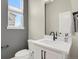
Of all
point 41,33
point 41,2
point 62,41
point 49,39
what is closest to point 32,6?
point 41,2

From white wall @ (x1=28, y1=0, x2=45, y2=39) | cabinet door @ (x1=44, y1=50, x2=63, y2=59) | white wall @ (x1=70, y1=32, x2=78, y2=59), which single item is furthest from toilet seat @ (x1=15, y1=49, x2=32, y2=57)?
white wall @ (x1=70, y1=32, x2=78, y2=59)

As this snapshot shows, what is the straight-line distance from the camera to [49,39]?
186 cm

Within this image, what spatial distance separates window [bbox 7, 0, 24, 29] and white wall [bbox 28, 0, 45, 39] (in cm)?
19

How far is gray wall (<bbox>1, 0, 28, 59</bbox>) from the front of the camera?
1.66m

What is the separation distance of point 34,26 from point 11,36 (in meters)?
0.51

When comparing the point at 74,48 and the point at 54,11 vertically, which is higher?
the point at 54,11

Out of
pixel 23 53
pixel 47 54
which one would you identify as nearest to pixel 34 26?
pixel 23 53

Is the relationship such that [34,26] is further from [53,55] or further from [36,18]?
[53,55]

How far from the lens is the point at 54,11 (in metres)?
1.78

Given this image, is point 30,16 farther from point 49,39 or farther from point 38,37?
point 49,39

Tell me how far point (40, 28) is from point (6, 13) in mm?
743

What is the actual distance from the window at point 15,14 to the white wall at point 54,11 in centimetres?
56

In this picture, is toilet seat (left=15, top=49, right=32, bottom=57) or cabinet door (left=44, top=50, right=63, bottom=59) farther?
toilet seat (left=15, top=49, right=32, bottom=57)

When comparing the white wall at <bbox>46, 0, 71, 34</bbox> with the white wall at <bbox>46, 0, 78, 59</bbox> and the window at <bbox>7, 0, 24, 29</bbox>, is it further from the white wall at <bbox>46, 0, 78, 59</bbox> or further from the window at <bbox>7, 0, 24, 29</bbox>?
the window at <bbox>7, 0, 24, 29</bbox>
